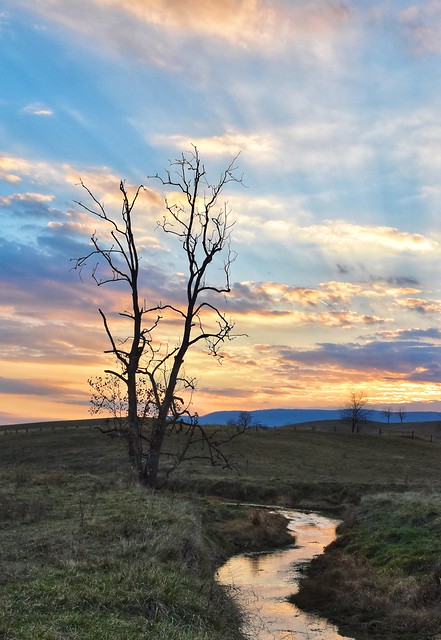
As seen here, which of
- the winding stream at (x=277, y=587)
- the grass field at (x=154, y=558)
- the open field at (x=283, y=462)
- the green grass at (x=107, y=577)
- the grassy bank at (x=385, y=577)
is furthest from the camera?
the open field at (x=283, y=462)

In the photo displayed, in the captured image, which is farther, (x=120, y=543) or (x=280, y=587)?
(x=280, y=587)

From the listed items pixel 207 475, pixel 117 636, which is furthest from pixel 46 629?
pixel 207 475

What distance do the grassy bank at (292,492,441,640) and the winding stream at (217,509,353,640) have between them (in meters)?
0.66

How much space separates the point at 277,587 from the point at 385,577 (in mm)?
3493

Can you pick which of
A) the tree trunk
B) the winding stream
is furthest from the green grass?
the tree trunk

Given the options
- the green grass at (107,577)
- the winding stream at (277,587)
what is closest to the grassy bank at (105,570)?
the green grass at (107,577)

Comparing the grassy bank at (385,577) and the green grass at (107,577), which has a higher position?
the green grass at (107,577)

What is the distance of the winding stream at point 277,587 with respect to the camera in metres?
14.5

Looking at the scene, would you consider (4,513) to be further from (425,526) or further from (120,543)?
(425,526)

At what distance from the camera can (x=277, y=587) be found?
63.5 ft

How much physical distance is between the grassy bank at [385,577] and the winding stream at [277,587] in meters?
0.66

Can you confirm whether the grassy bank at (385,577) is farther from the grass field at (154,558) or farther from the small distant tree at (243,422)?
the small distant tree at (243,422)

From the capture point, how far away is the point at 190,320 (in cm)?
2292

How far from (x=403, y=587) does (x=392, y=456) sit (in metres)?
65.0
